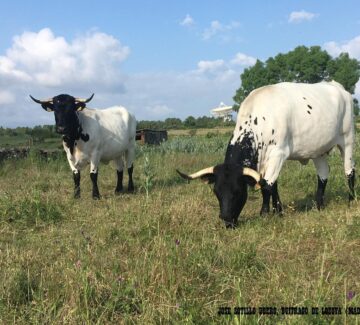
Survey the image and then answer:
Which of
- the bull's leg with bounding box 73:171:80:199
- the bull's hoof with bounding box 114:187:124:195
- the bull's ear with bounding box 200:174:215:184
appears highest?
the bull's ear with bounding box 200:174:215:184

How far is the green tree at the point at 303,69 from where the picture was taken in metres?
66.1

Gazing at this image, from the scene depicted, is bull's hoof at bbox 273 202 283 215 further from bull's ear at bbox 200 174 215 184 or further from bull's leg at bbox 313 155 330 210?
bull's ear at bbox 200 174 215 184

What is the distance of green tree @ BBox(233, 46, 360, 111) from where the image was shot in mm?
66125

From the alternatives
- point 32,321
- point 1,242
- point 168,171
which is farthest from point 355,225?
point 168,171

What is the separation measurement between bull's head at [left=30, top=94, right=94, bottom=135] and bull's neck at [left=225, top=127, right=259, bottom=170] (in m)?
3.69

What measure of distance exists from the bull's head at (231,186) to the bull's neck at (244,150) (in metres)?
0.50

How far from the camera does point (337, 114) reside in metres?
7.23

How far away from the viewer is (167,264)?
10.8 feet

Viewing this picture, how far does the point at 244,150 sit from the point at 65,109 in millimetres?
4074

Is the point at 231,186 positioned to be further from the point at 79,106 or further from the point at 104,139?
the point at 104,139

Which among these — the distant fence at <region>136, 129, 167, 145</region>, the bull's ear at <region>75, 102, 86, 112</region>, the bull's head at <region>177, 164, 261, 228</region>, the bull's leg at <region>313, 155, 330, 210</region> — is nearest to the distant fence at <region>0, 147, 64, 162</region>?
the bull's ear at <region>75, 102, 86, 112</region>

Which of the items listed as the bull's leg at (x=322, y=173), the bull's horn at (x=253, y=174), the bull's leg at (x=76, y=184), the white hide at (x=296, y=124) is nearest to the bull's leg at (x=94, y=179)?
the bull's leg at (x=76, y=184)

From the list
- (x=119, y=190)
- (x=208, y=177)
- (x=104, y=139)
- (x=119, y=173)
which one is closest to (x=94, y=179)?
(x=104, y=139)

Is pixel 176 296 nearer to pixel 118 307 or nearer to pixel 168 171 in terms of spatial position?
pixel 118 307
